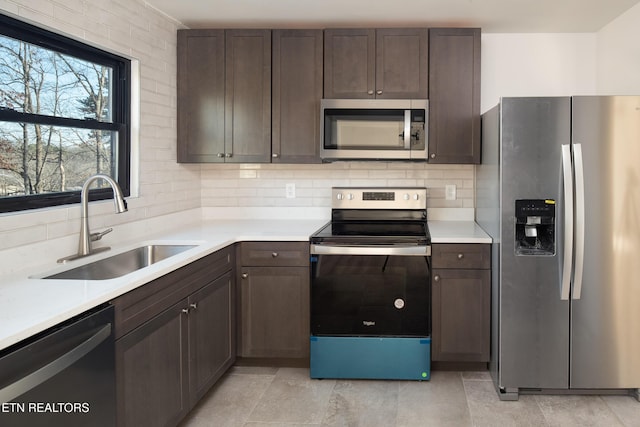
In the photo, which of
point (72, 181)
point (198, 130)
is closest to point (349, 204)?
point (198, 130)

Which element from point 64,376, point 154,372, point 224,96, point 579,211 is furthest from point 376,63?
point 64,376

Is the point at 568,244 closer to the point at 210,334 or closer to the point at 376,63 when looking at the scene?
the point at 376,63

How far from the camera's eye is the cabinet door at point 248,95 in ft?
12.1

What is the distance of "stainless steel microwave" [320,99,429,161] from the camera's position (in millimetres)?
3576

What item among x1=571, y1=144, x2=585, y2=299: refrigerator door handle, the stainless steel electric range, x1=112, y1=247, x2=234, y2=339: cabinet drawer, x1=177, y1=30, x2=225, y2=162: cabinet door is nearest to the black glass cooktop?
the stainless steel electric range

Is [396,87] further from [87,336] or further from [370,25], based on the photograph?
[87,336]

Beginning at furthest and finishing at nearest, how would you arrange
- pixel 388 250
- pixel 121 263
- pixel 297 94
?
pixel 297 94, pixel 388 250, pixel 121 263

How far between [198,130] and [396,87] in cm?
135

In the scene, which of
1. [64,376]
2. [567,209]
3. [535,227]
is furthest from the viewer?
[535,227]

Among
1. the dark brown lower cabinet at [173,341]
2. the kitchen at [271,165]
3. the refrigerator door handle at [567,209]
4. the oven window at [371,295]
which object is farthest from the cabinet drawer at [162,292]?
the refrigerator door handle at [567,209]

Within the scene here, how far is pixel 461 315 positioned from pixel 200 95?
7.21ft

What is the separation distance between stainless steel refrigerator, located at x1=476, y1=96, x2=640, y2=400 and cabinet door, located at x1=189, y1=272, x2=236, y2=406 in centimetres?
152

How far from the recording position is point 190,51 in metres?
3.73

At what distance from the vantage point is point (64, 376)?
5.30 ft
